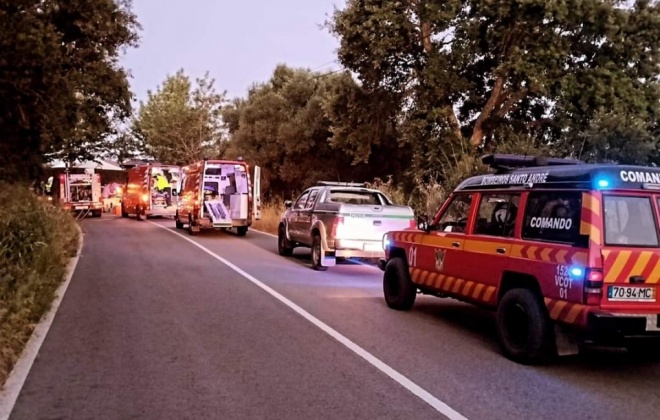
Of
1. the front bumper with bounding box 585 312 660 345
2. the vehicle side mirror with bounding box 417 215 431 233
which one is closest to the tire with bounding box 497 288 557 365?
the front bumper with bounding box 585 312 660 345

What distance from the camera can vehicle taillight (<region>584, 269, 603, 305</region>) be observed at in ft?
21.3

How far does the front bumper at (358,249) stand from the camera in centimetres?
1452

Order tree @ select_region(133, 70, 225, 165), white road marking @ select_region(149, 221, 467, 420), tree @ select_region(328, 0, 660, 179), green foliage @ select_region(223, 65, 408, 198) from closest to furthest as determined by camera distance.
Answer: white road marking @ select_region(149, 221, 467, 420), tree @ select_region(328, 0, 660, 179), green foliage @ select_region(223, 65, 408, 198), tree @ select_region(133, 70, 225, 165)

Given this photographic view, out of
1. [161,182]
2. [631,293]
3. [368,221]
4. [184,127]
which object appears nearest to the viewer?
[631,293]

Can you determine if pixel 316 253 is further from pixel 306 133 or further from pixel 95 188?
pixel 95 188

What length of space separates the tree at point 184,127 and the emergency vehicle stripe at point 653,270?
153 ft

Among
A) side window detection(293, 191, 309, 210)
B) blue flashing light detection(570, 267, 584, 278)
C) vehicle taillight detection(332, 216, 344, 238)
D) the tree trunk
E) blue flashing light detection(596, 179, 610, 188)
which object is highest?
the tree trunk

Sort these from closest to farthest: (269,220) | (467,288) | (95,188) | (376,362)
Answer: (376,362) < (467,288) < (269,220) < (95,188)

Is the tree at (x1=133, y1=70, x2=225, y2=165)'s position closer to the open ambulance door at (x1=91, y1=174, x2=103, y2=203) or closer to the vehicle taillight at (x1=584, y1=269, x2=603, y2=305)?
the open ambulance door at (x1=91, y1=174, x2=103, y2=203)

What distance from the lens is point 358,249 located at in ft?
48.0

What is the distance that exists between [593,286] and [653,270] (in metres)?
0.64

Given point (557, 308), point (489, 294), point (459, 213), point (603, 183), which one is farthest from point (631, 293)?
point (459, 213)

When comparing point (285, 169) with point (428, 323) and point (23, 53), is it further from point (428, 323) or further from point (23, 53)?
point (428, 323)

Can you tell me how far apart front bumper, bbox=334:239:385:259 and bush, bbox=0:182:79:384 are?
18.0 ft
